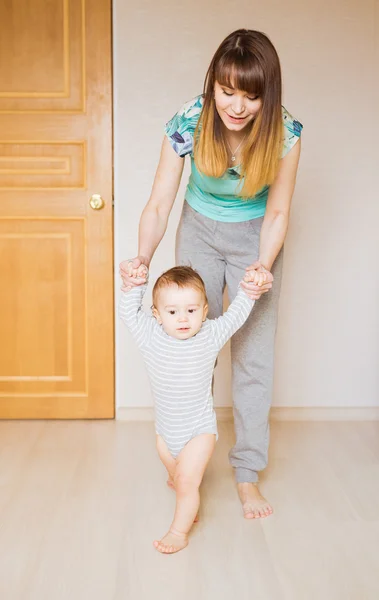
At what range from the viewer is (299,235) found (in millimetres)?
2977

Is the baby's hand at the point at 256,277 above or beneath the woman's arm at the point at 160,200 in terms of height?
beneath

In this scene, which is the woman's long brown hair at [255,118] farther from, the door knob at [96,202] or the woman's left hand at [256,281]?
the door knob at [96,202]

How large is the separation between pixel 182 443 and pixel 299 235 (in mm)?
1362

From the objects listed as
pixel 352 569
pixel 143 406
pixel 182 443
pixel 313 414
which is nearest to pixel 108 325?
pixel 143 406

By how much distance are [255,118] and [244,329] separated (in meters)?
0.65

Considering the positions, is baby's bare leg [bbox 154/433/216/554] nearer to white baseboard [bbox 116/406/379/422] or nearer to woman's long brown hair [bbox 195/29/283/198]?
woman's long brown hair [bbox 195/29/283/198]

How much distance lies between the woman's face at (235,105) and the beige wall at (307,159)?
1.12 m

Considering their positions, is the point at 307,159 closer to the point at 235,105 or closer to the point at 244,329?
the point at 244,329

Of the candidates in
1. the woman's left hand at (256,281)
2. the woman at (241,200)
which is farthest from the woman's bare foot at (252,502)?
the woman's left hand at (256,281)

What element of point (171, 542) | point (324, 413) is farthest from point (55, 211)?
point (171, 542)

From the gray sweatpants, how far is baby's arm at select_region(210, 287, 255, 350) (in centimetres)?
22

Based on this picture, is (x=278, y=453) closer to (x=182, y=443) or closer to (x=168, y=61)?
(x=182, y=443)

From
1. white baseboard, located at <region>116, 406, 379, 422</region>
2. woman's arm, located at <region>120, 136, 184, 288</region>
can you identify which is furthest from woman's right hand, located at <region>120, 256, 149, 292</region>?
white baseboard, located at <region>116, 406, 379, 422</region>

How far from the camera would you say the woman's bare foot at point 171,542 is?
71.2 inches
